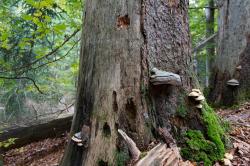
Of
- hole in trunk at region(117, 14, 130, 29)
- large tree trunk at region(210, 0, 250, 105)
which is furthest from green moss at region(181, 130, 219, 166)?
large tree trunk at region(210, 0, 250, 105)

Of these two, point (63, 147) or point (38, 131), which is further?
point (38, 131)

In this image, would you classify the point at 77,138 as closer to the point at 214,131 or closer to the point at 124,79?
the point at 124,79

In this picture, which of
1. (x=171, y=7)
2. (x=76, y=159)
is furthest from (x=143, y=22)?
(x=76, y=159)

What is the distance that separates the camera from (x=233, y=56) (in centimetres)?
624

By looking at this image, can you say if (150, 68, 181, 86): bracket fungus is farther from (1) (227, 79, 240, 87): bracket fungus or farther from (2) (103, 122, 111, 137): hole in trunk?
(1) (227, 79, 240, 87): bracket fungus

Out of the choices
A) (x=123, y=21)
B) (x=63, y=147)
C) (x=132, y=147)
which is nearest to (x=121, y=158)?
(x=132, y=147)

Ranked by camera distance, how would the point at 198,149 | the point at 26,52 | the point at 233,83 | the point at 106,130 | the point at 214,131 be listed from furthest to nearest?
the point at 26,52 → the point at 233,83 → the point at 214,131 → the point at 198,149 → the point at 106,130

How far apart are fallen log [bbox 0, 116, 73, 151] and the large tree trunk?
381 centimetres

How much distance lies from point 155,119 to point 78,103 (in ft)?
2.73

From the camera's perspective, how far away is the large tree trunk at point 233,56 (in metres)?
6.11

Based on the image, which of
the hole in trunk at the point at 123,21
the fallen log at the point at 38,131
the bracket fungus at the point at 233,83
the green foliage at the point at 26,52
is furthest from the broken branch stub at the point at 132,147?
the fallen log at the point at 38,131

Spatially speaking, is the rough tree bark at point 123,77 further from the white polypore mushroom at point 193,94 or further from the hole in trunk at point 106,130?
the white polypore mushroom at point 193,94

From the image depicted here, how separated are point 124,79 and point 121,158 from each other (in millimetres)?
766

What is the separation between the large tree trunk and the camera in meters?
6.11
